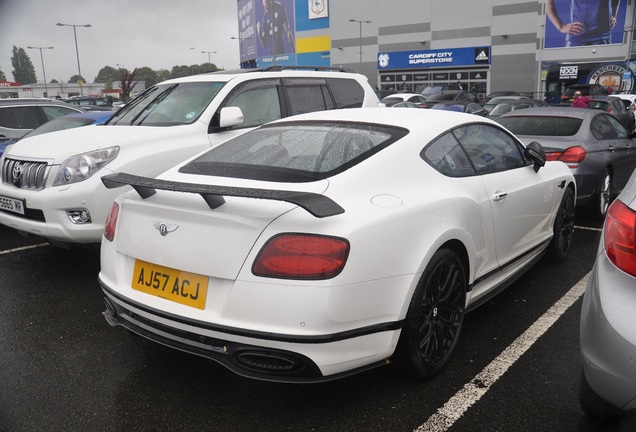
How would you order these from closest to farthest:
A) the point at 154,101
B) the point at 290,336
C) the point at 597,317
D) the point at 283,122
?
1. the point at 597,317
2. the point at 290,336
3. the point at 283,122
4. the point at 154,101

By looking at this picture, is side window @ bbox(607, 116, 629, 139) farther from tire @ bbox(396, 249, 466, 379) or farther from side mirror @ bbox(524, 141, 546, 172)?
tire @ bbox(396, 249, 466, 379)

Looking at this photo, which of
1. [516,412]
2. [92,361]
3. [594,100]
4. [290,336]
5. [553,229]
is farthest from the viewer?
[594,100]

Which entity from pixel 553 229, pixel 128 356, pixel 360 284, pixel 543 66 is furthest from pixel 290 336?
pixel 543 66

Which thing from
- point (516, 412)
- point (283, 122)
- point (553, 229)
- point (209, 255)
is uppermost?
point (283, 122)

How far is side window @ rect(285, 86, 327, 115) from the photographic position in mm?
5957

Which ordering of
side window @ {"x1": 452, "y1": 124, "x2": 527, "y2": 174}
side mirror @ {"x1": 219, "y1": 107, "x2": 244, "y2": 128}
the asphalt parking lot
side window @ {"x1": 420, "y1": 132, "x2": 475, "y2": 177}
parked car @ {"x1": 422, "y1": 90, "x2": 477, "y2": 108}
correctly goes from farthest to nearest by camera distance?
parked car @ {"x1": 422, "y1": 90, "x2": 477, "y2": 108}
side mirror @ {"x1": 219, "y1": 107, "x2": 244, "y2": 128}
side window @ {"x1": 452, "y1": 124, "x2": 527, "y2": 174}
side window @ {"x1": 420, "y1": 132, "x2": 475, "y2": 177}
the asphalt parking lot

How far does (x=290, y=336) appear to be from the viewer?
224 cm

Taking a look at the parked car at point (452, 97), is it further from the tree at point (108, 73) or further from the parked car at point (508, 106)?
the tree at point (108, 73)

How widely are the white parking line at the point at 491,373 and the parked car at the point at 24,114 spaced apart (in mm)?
7047

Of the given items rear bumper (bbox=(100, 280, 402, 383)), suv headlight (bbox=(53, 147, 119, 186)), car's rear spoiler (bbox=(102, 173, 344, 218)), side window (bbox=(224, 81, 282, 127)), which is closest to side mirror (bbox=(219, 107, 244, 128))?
side window (bbox=(224, 81, 282, 127))

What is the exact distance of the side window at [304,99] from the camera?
596 centimetres

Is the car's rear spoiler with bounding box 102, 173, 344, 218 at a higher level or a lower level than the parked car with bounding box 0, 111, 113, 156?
lower

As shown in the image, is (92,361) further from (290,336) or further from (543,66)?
(543,66)

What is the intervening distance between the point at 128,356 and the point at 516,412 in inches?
86.7
